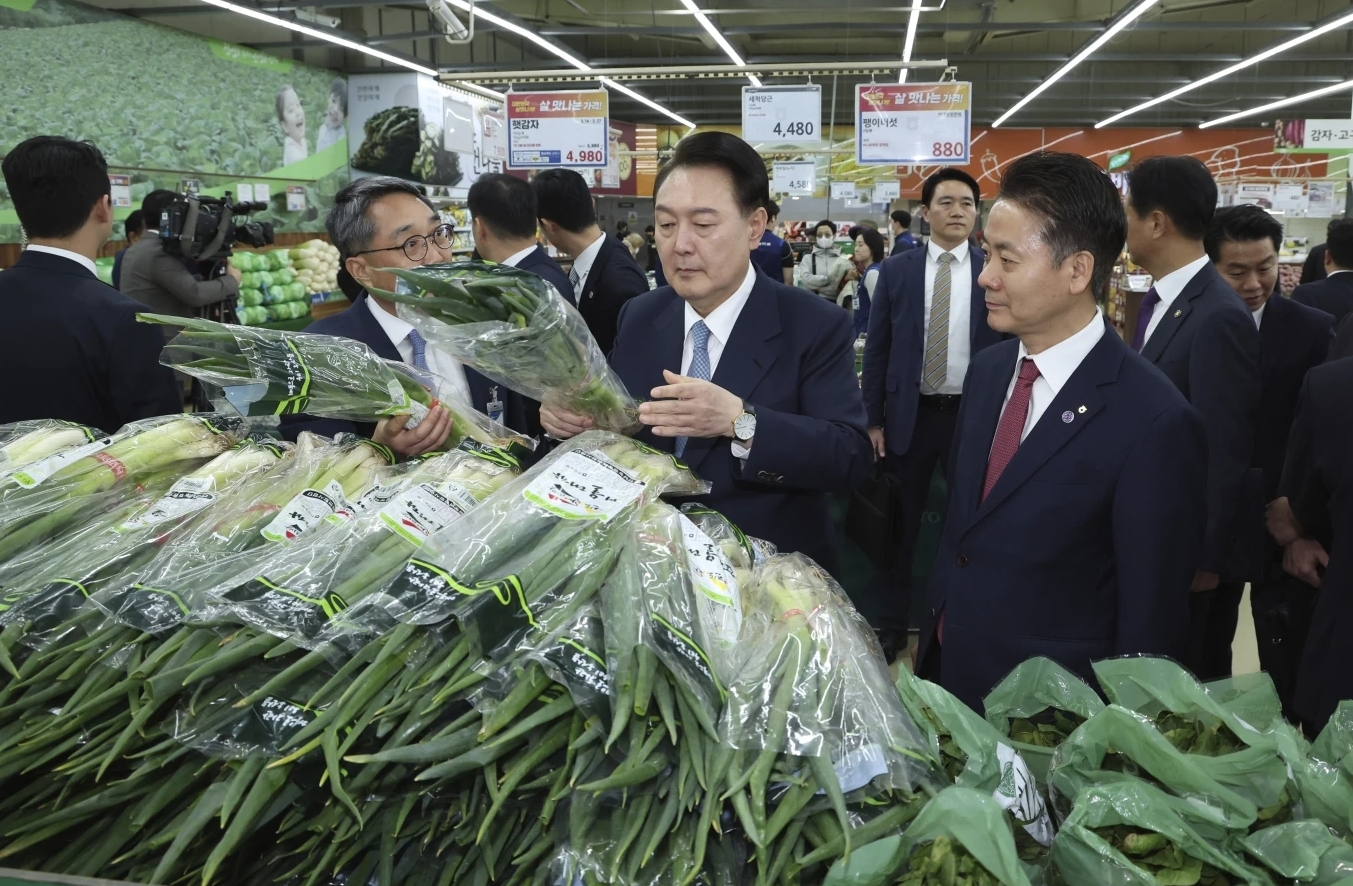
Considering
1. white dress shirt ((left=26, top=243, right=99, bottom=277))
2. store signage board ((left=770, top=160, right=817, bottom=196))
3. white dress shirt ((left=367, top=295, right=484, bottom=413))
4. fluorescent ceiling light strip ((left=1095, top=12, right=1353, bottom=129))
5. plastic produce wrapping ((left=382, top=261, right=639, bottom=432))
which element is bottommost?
white dress shirt ((left=367, top=295, right=484, bottom=413))

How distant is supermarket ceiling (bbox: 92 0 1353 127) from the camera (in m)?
11.5

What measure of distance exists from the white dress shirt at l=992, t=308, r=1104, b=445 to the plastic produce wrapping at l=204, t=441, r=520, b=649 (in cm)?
112

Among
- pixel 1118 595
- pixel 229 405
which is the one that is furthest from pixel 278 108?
pixel 1118 595

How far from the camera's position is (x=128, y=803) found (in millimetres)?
1135

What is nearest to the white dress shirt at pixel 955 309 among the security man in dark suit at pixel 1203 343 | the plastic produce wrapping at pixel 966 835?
the security man in dark suit at pixel 1203 343

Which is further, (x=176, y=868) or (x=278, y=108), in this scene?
(x=278, y=108)

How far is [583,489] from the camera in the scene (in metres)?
1.34

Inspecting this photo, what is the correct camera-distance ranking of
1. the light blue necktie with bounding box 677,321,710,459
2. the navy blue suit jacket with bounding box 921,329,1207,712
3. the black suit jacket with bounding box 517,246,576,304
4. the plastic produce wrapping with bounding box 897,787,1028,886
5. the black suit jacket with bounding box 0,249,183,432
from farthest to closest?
the black suit jacket with bounding box 517,246,576,304 < the black suit jacket with bounding box 0,249,183,432 < the light blue necktie with bounding box 677,321,710,459 < the navy blue suit jacket with bounding box 921,329,1207,712 < the plastic produce wrapping with bounding box 897,787,1028,886

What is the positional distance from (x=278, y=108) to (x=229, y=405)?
11.4 m

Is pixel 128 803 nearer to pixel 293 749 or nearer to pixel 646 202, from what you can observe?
pixel 293 749

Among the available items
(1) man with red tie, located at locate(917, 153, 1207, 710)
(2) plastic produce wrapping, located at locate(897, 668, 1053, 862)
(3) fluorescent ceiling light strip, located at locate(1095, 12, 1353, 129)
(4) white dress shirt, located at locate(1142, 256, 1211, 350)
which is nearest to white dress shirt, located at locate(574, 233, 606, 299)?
(4) white dress shirt, located at locate(1142, 256, 1211, 350)

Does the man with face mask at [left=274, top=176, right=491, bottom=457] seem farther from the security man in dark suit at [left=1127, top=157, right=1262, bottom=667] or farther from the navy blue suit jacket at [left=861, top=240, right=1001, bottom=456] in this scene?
the navy blue suit jacket at [left=861, top=240, right=1001, bottom=456]

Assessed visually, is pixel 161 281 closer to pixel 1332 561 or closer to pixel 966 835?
pixel 1332 561

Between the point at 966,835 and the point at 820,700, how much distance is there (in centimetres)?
21
